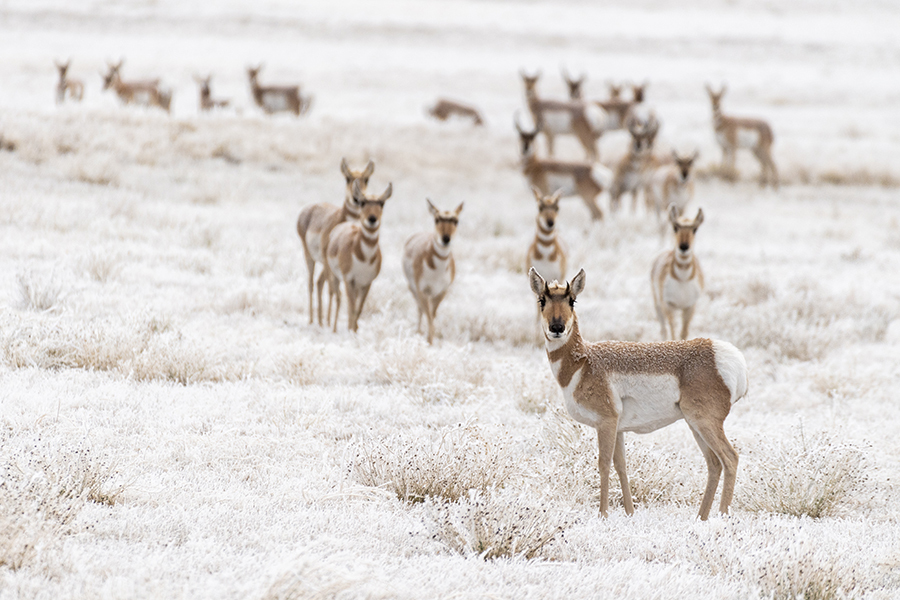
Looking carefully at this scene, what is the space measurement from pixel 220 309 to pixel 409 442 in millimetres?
3973

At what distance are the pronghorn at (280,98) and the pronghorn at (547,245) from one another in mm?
16565

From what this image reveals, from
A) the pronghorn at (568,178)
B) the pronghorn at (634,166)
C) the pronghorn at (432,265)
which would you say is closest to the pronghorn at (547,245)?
the pronghorn at (432,265)

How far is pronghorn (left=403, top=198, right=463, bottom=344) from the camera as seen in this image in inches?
328

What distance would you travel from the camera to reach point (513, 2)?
235 ft

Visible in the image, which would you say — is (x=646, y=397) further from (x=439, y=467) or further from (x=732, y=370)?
(x=439, y=467)

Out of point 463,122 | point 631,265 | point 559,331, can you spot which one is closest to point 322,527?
point 559,331

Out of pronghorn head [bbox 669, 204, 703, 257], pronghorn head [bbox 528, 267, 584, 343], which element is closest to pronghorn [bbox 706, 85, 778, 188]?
pronghorn head [bbox 669, 204, 703, 257]

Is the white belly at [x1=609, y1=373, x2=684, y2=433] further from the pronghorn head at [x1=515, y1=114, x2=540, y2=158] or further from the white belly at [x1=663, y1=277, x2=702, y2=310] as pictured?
the pronghorn head at [x1=515, y1=114, x2=540, y2=158]

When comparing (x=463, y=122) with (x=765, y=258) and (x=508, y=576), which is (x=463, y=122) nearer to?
(x=765, y=258)

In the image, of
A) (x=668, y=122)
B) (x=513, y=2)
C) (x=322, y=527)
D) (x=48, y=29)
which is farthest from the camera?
(x=513, y=2)

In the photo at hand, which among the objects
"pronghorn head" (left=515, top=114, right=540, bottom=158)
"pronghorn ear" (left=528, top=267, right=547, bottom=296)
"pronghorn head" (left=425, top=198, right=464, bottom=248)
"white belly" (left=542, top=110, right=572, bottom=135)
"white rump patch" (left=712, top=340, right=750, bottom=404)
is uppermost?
"white belly" (left=542, top=110, right=572, bottom=135)

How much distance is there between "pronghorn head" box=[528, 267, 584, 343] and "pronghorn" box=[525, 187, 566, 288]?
15.7 ft

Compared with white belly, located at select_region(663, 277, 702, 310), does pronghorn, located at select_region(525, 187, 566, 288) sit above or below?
above

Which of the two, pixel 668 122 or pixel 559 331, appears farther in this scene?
pixel 668 122
